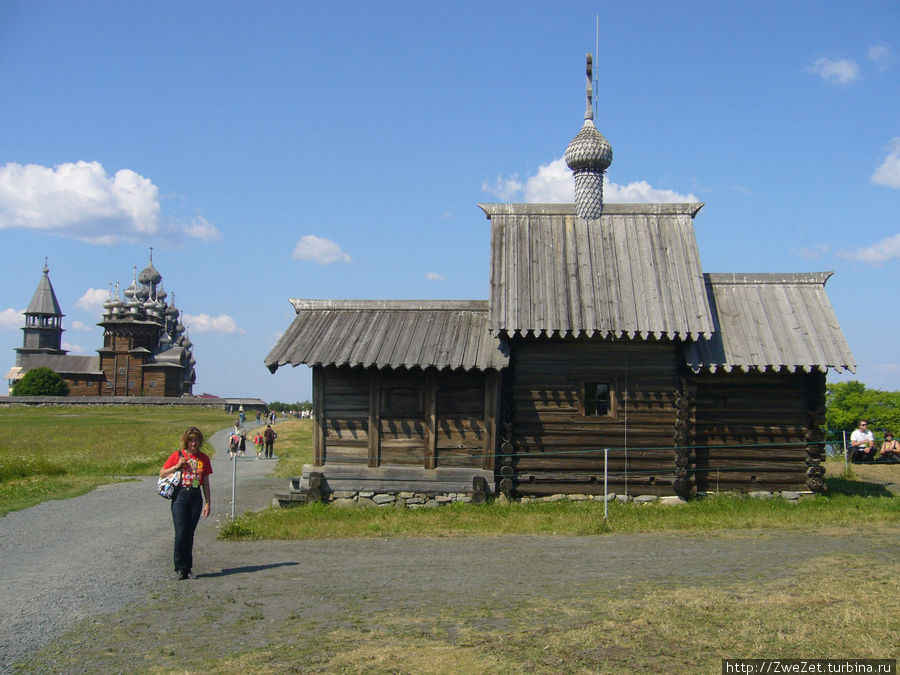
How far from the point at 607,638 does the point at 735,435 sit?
10560 mm

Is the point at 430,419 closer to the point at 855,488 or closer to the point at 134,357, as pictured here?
the point at 855,488

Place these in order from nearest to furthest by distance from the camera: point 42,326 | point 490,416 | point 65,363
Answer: point 490,416
point 65,363
point 42,326

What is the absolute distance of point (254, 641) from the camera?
7156mm

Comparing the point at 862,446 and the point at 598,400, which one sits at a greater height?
the point at 598,400

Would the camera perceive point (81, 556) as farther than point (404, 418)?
No

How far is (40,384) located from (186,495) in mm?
102795

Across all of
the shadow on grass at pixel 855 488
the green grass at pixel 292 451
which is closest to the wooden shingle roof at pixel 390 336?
the green grass at pixel 292 451

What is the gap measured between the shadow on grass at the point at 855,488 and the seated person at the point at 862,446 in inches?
159

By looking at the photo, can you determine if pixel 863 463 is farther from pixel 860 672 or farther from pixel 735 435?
pixel 860 672

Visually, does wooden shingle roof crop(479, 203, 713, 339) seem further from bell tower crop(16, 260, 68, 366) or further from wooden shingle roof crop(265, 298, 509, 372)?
bell tower crop(16, 260, 68, 366)

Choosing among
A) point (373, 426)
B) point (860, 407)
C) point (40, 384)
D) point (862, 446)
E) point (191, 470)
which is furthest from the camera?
point (40, 384)

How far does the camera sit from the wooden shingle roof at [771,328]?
1579cm

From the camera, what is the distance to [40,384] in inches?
3954

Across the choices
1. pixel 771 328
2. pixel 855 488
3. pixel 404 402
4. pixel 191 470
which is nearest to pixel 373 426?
pixel 404 402
